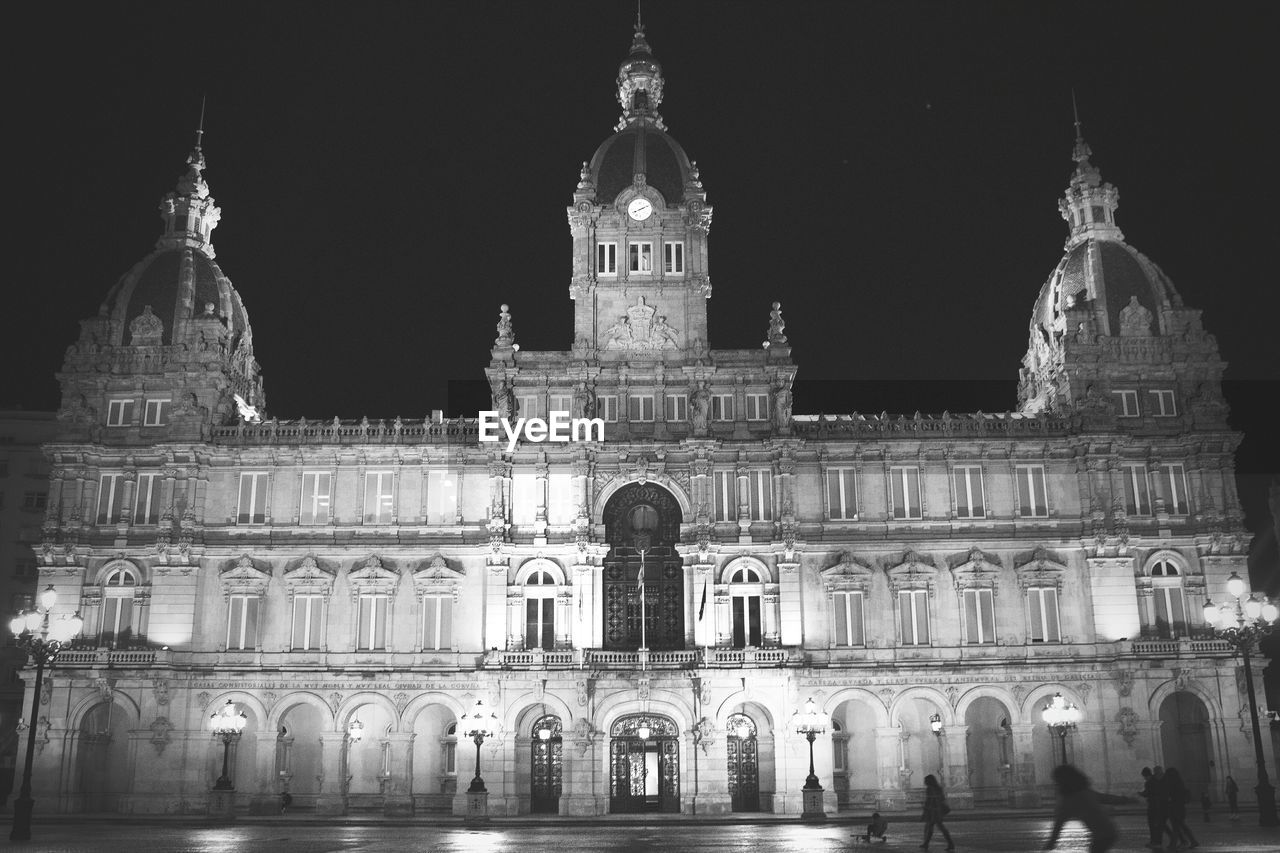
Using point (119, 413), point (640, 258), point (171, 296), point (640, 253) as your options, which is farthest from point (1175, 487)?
point (119, 413)

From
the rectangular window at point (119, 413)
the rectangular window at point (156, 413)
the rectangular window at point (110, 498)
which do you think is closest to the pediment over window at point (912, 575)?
the rectangular window at point (156, 413)

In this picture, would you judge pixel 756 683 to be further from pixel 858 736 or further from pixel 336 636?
pixel 336 636

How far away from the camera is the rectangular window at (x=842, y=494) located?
7094cm

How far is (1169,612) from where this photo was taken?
69312mm

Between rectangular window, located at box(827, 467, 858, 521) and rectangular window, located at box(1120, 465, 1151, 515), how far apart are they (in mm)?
15864

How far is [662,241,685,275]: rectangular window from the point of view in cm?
7494

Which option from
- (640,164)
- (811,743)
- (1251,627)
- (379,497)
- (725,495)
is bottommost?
(811,743)

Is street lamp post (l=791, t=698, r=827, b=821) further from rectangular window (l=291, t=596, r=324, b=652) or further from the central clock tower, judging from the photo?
rectangular window (l=291, t=596, r=324, b=652)

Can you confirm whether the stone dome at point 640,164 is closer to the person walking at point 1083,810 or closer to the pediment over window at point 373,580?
the pediment over window at point 373,580

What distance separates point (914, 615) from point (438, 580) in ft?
90.3

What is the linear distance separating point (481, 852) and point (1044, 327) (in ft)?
190

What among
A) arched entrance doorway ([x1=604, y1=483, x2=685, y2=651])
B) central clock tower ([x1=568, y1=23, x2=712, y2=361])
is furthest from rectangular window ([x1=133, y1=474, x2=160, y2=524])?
arched entrance doorway ([x1=604, y1=483, x2=685, y2=651])

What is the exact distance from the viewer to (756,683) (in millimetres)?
65875

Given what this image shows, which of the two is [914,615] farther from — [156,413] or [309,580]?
[156,413]
